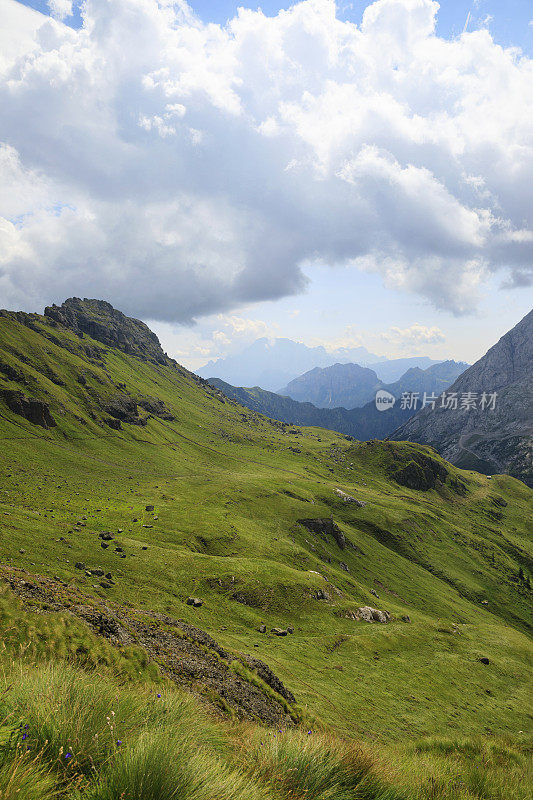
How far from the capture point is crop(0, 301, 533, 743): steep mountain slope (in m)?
34.3

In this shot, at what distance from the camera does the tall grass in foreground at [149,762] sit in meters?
3.76

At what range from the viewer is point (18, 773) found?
338cm

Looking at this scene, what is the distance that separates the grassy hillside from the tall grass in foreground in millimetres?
510

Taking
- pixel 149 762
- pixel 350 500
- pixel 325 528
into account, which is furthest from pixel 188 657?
pixel 350 500

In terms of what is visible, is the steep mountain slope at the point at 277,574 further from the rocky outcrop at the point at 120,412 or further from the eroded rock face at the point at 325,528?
the rocky outcrop at the point at 120,412

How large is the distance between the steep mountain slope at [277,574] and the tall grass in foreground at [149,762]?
15.0m

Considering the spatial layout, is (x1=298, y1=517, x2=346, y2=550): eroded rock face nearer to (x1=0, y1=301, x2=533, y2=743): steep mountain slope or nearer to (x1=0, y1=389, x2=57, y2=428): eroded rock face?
(x1=0, y1=301, x2=533, y2=743): steep mountain slope

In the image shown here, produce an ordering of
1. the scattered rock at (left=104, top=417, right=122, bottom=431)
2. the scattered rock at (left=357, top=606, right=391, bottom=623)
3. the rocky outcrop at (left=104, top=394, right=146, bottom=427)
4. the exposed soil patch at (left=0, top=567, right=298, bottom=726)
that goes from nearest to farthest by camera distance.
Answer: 1. the exposed soil patch at (left=0, top=567, right=298, bottom=726)
2. the scattered rock at (left=357, top=606, right=391, bottom=623)
3. the scattered rock at (left=104, top=417, right=122, bottom=431)
4. the rocky outcrop at (left=104, top=394, right=146, bottom=427)

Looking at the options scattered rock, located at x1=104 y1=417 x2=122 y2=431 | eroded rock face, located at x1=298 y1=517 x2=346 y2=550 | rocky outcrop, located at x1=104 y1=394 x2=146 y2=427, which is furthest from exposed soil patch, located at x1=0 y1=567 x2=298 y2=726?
rocky outcrop, located at x1=104 y1=394 x2=146 y2=427

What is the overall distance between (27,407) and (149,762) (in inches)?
6611

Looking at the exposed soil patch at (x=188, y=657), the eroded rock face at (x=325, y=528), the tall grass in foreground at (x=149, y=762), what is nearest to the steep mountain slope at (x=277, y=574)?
the exposed soil patch at (x=188, y=657)

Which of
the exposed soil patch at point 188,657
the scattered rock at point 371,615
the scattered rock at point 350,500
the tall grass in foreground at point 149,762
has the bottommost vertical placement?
the scattered rock at point 371,615

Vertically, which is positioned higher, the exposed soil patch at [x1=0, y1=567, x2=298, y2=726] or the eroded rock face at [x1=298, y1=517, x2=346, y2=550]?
the exposed soil patch at [x1=0, y1=567, x2=298, y2=726]

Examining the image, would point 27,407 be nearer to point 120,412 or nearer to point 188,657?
point 120,412
